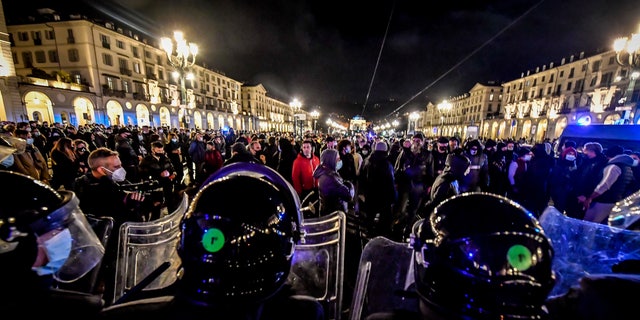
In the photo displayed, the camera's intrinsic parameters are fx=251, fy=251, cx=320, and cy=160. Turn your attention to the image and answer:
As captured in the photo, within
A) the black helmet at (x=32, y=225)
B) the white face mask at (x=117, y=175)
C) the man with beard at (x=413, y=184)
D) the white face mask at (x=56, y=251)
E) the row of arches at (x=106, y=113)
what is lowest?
the man with beard at (x=413, y=184)

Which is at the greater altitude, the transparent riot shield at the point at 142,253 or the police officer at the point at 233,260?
the police officer at the point at 233,260

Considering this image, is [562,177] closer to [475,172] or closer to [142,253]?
[475,172]

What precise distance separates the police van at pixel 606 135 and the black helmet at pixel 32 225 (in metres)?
12.7

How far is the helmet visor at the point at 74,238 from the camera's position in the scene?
43.1 inches

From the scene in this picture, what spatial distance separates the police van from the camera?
10.4m

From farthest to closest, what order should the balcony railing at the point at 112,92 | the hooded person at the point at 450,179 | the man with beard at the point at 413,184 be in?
the balcony railing at the point at 112,92
the man with beard at the point at 413,184
the hooded person at the point at 450,179

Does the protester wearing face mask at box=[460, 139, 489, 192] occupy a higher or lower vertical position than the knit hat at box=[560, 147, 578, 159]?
lower

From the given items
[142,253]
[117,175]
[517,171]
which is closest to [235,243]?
[142,253]

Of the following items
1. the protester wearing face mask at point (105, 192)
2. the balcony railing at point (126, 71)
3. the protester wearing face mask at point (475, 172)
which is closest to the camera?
the protester wearing face mask at point (105, 192)

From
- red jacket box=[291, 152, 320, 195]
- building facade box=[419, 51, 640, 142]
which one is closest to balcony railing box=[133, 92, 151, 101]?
building facade box=[419, 51, 640, 142]

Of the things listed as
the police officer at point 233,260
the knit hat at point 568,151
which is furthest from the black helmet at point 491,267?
the knit hat at point 568,151

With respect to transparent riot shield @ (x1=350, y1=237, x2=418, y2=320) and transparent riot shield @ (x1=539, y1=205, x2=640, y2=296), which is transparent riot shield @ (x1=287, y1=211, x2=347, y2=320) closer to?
transparent riot shield @ (x1=350, y1=237, x2=418, y2=320)

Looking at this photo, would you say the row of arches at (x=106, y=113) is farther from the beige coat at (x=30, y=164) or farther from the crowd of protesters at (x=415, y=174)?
the crowd of protesters at (x=415, y=174)

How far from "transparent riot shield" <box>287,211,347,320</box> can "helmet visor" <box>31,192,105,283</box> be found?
1.25 m
